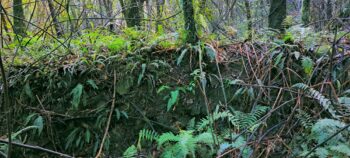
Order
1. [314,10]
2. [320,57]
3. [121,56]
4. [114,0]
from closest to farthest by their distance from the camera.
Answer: [320,57], [121,56], [114,0], [314,10]

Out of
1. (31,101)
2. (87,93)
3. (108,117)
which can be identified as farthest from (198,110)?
(31,101)

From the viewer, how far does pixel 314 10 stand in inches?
314

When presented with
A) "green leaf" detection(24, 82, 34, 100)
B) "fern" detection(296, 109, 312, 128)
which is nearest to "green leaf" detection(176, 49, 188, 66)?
"fern" detection(296, 109, 312, 128)

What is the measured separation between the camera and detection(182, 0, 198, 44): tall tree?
366cm

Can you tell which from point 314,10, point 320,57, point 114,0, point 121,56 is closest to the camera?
point 320,57

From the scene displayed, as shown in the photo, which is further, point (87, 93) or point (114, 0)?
point (114, 0)

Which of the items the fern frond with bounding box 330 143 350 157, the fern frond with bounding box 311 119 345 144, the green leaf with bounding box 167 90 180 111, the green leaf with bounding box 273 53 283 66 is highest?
the green leaf with bounding box 273 53 283 66

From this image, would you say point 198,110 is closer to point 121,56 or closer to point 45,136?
point 121,56

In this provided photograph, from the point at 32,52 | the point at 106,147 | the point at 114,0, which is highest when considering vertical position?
the point at 114,0

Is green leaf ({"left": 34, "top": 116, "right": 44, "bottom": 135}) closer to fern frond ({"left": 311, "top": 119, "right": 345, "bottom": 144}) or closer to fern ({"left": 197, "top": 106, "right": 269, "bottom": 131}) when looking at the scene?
fern ({"left": 197, "top": 106, "right": 269, "bottom": 131})

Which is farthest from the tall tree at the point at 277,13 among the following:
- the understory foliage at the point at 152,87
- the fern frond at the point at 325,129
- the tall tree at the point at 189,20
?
the fern frond at the point at 325,129

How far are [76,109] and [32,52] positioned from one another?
103 centimetres

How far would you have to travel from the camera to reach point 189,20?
367 centimetres

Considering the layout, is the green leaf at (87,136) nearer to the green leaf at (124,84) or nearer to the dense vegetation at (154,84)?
the dense vegetation at (154,84)
